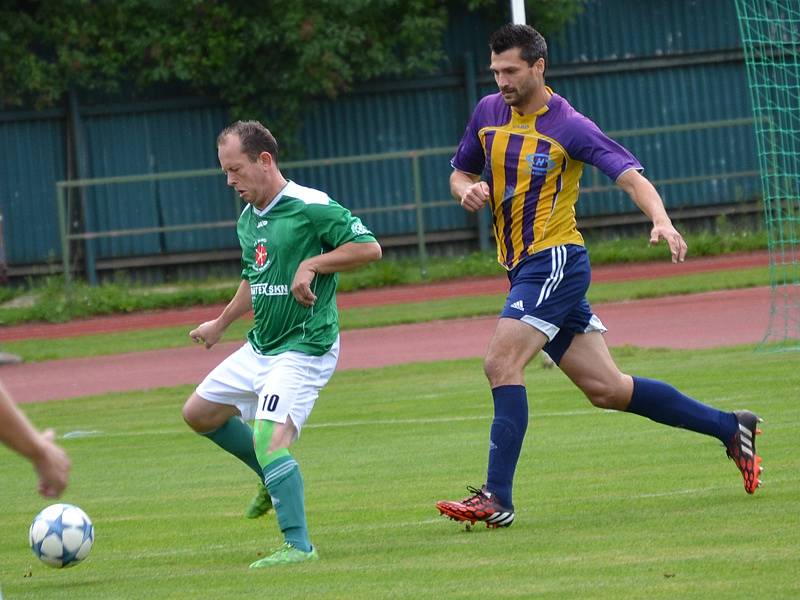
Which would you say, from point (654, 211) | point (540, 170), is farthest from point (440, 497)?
point (654, 211)

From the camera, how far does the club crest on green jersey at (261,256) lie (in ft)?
24.0

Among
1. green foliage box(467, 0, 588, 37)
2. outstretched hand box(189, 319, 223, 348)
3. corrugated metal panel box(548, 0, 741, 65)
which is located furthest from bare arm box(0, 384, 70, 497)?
corrugated metal panel box(548, 0, 741, 65)

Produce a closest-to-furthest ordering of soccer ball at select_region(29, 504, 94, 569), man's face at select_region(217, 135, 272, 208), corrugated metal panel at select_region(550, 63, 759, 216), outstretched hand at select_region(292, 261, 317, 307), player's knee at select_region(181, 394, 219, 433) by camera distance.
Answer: soccer ball at select_region(29, 504, 94, 569)
outstretched hand at select_region(292, 261, 317, 307)
man's face at select_region(217, 135, 272, 208)
player's knee at select_region(181, 394, 219, 433)
corrugated metal panel at select_region(550, 63, 759, 216)

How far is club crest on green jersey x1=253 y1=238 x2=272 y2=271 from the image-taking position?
7.31m

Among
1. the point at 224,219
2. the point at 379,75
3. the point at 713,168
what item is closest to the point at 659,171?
the point at 713,168

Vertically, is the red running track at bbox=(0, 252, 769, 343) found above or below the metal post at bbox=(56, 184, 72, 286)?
below

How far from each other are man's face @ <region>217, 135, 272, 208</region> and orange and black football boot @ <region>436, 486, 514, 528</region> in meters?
1.70

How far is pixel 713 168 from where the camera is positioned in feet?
93.5

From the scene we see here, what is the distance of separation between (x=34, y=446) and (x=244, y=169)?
3.36m

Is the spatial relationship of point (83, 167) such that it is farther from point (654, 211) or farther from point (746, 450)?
point (654, 211)

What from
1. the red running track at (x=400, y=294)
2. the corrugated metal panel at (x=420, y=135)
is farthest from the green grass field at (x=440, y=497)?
the corrugated metal panel at (x=420, y=135)

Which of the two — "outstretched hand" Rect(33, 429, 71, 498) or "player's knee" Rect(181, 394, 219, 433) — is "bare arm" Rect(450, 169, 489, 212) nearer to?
"player's knee" Rect(181, 394, 219, 433)

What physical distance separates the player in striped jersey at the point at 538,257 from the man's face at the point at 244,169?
0.95m

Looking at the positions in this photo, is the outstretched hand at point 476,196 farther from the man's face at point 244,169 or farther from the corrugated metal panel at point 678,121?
the corrugated metal panel at point 678,121
